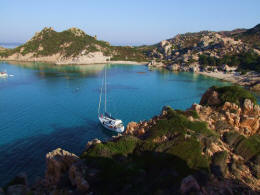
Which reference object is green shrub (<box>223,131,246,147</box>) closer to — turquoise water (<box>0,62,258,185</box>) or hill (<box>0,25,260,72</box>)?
turquoise water (<box>0,62,258,185</box>)

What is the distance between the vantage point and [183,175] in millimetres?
11500

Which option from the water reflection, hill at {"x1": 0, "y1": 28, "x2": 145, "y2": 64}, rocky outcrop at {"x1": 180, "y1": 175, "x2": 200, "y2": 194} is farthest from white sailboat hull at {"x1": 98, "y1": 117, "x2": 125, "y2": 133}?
hill at {"x1": 0, "y1": 28, "x2": 145, "y2": 64}

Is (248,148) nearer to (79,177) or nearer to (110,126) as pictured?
(79,177)

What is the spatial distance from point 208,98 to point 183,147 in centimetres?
1573

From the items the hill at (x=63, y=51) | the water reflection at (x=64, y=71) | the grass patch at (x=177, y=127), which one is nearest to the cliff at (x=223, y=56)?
the water reflection at (x=64, y=71)

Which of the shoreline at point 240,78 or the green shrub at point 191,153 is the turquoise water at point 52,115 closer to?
the green shrub at point 191,153

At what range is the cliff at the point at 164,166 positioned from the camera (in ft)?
36.5

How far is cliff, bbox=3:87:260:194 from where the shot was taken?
36.5ft

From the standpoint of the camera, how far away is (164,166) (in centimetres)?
1271

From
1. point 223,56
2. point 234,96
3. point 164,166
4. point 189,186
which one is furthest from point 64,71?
point 189,186

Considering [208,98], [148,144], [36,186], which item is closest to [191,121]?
[148,144]

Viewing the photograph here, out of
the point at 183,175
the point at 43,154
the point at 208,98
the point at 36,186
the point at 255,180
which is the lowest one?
the point at 43,154

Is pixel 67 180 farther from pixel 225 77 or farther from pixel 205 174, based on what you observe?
pixel 225 77

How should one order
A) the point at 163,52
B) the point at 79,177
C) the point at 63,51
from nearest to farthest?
the point at 79,177 < the point at 63,51 < the point at 163,52
